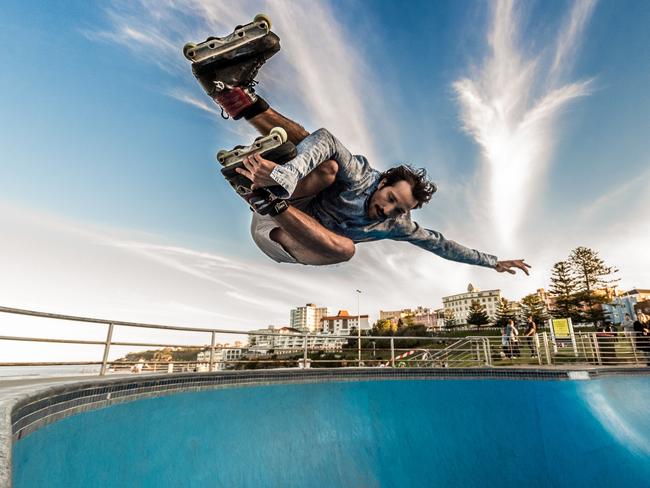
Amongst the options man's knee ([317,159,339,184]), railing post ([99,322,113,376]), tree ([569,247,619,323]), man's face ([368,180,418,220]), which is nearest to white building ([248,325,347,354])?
railing post ([99,322,113,376])

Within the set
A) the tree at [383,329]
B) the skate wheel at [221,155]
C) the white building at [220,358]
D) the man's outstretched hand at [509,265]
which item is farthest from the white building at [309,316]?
the skate wheel at [221,155]

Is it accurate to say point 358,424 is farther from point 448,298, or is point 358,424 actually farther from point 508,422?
point 448,298

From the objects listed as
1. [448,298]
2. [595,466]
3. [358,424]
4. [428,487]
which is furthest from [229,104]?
[448,298]

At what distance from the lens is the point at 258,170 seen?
3.36m

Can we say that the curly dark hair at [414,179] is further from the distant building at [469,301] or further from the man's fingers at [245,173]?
the distant building at [469,301]

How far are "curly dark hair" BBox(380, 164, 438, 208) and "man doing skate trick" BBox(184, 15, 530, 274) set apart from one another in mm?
15

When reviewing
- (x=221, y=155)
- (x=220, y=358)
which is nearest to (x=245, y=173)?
(x=221, y=155)

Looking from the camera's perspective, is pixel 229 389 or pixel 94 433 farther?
pixel 229 389

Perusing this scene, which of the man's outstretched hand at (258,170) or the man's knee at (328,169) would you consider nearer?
the man's outstretched hand at (258,170)

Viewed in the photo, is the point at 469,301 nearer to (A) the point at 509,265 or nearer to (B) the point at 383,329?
(B) the point at 383,329

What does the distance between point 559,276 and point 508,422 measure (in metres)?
34.8

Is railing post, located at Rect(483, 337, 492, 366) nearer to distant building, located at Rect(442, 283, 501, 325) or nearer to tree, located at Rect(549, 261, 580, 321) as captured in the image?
tree, located at Rect(549, 261, 580, 321)

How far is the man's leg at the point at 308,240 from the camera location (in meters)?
4.21

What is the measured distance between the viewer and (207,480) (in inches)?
114
